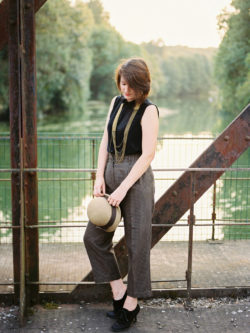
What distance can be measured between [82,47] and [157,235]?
3904 centimetres

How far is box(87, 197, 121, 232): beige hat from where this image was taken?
11.0 feet

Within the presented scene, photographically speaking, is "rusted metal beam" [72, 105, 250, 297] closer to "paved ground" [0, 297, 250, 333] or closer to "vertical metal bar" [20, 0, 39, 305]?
"paved ground" [0, 297, 250, 333]

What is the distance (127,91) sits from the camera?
3.33m

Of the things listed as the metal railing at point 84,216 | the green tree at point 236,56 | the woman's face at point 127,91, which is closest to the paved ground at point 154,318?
the metal railing at point 84,216

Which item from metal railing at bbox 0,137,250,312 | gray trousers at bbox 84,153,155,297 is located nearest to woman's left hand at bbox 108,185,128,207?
gray trousers at bbox 84,153,155,297

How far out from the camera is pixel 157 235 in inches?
163

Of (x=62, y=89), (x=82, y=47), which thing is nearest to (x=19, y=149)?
(x=62, y=89)

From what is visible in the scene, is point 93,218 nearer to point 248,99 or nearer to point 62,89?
point 248,99

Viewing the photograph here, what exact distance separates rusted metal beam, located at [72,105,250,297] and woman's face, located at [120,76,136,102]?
3.04ft

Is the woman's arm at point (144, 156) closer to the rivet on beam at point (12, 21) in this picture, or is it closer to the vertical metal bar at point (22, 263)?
the vertical metal bar at point (22, 263)

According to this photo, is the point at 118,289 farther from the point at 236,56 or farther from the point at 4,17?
the point at 236,56

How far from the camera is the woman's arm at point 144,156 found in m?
3.34

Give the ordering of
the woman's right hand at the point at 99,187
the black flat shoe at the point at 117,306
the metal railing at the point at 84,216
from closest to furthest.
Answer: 1. the woman's right hand at the point at 99,187
2. the black flat shoe at the point at 117,306
3. the metal railing at the point at 84,216

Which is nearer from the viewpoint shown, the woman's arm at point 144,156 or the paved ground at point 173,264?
the woman's arm at point 144,156
